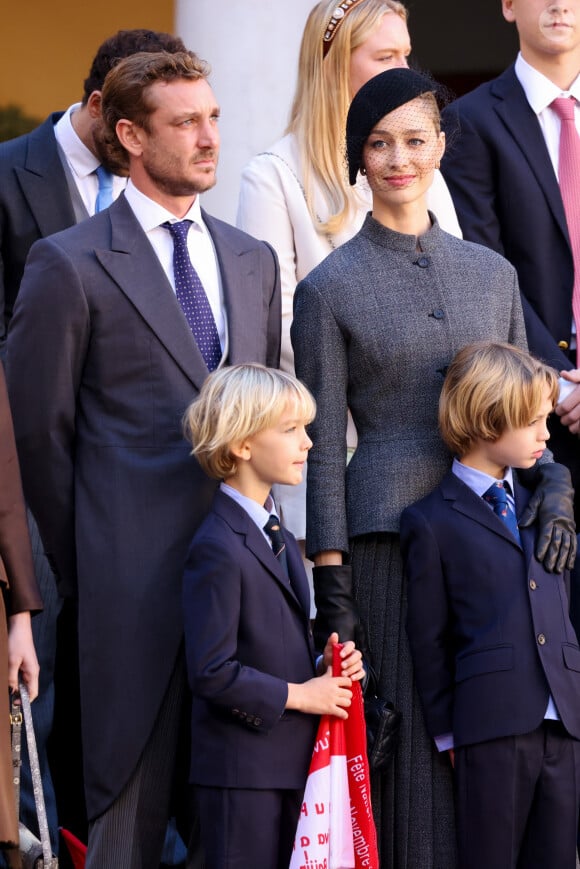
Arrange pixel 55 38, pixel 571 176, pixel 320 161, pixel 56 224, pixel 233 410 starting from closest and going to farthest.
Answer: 1. pixel 233 410
2. pixel 320 161
3. pixel 56 224
4. pixel 571 176
5. pixel 55 38

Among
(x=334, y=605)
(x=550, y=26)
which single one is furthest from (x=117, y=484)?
(x=550, y=26)

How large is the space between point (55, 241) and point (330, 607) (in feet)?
3.63

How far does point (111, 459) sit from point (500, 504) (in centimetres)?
95

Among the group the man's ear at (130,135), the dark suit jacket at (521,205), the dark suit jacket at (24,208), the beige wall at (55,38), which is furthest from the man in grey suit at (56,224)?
the beige wall at (55,38)

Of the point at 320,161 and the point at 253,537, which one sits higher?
the point at 320,161

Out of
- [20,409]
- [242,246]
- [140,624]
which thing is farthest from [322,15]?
[140,624]

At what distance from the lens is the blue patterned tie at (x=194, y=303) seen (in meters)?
4.28

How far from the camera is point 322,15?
16.7 feet

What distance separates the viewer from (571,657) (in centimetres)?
408

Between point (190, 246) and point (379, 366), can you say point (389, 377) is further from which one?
point (190, 246)

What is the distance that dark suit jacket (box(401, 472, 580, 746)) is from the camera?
4.01 metres

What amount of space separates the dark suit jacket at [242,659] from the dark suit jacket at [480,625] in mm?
320

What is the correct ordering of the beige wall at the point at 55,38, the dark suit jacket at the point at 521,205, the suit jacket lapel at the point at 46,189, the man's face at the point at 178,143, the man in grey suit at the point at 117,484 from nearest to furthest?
the man in grey suit at the point at 117,484
the man's face at the point at 178,143
the dark suit jacket at the point at 521,205
the suit jacket lapel at the point at 46,189
the beige wall at the point at 55,38

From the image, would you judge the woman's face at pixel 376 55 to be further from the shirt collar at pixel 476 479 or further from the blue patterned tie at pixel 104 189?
the shirt collar at pixel 476 479
